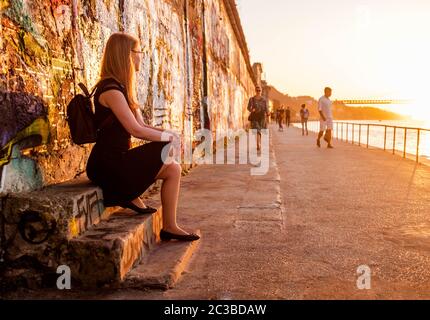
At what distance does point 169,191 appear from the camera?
3.23m

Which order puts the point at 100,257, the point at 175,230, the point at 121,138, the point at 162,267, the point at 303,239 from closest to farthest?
the point at 100,257 < the point at 162,267 < the point at 121,138 < the point at 175,230 < the point at 303,239

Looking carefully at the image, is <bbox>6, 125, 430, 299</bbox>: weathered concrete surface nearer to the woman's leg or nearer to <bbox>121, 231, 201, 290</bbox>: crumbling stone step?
<bbox>121, 231, 201, 290</bbox>: crumbling stone step

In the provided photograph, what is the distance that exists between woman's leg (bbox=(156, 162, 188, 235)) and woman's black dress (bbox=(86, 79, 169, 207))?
0.44 ft

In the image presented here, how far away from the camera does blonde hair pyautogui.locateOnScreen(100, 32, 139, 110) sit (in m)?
2.93

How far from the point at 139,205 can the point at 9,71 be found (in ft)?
4.20

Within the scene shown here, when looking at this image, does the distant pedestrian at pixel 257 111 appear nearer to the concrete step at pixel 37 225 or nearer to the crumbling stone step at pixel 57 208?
the crumbling stone step at pixel 57 208

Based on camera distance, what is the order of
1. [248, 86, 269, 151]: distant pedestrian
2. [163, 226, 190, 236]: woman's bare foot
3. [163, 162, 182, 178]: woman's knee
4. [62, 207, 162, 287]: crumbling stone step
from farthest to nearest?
1. [248, 86, 269, 151]: distant pedestrian
2. [163, 226, 190, 236]: woman's bare foot
3. [163, 162, 182, 178]: woman's knee
4. [62, 207, 162, 287]: crumbling stone step

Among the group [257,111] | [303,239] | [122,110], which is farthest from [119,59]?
[257,111]

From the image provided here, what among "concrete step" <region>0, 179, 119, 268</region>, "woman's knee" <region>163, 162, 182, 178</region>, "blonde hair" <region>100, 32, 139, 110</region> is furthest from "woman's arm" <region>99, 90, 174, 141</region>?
"concrete step" <region>0, 179, 119, 268</region>

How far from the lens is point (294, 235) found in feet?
12.0

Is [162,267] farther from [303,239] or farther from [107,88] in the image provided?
[303,239]

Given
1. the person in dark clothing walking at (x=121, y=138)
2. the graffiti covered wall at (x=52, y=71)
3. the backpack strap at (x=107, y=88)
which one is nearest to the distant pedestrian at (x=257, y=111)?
the graffiti covered wall at (x=52, y=71)

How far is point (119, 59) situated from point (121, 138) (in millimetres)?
520

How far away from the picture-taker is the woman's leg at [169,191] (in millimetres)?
3182
